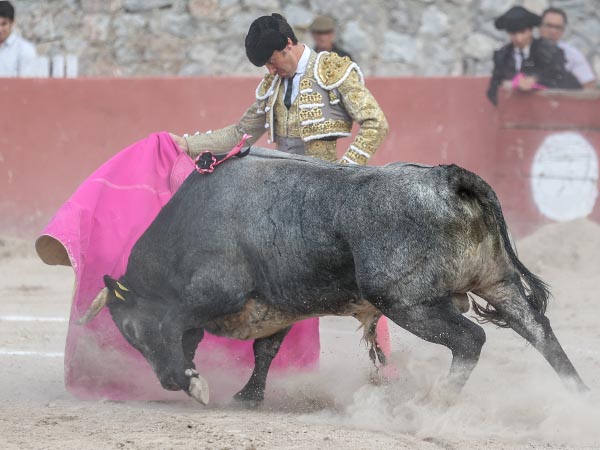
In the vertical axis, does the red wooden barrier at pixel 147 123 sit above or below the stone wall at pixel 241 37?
below

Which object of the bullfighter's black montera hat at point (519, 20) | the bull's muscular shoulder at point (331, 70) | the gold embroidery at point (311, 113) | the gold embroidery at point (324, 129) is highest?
the bullfighter's black montera hat at point (519, 20)

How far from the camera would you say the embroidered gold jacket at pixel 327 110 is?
4.61m

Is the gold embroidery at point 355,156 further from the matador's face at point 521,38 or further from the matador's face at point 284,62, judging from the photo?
the matador's face at point 521,38

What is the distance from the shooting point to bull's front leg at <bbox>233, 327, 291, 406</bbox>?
4625 mm

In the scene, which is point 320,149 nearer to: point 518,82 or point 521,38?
point 518,82

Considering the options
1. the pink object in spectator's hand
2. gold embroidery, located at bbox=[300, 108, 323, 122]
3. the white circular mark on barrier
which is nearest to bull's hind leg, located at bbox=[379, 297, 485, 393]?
gold embroidery, located at bbox=[300, 108, 323, 122]

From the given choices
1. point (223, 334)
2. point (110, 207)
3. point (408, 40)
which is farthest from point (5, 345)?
point (408, 40)

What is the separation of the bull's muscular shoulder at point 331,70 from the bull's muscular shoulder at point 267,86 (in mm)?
204

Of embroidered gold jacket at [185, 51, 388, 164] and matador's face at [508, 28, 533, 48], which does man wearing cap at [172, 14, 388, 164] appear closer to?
embroidered gold jacket at [185, 51, 388, 164]

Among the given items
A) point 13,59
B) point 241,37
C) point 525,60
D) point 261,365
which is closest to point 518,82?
point 525,60

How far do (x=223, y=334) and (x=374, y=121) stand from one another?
1.02 meters

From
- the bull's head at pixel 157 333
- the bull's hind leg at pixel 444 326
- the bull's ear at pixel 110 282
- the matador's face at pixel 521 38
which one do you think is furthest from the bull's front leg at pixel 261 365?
the matador's face at pixel 521 38

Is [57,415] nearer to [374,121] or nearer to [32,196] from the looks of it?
[374,121]

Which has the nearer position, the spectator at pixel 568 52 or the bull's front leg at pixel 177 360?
the bull's front leg at pixel 177 360
